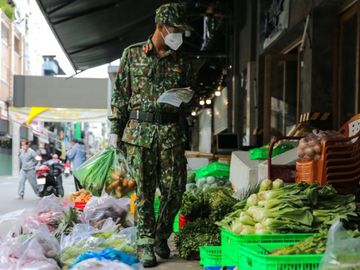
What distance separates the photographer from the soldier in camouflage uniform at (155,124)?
405cm

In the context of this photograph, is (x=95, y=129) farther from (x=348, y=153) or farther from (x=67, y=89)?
(x=348, y=153)

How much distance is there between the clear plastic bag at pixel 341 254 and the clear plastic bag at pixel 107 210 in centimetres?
309

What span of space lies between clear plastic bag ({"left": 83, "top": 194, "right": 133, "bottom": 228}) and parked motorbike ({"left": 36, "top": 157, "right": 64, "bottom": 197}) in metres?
7.89

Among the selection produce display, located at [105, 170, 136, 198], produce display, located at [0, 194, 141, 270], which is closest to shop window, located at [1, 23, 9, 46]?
produce display, located at [0, 194, 141, 270]

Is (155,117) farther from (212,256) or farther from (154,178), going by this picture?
(212,256)

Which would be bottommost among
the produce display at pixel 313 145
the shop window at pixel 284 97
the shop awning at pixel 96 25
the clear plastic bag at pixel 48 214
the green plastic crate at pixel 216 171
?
the clear plastic bag at pixel 48 214

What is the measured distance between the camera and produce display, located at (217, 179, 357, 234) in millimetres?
2727

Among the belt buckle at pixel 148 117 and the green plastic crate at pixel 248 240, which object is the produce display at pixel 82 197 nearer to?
the belt buckle at pixel 148 117

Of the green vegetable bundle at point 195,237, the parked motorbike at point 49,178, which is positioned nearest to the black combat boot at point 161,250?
the green vegetable bundle at point 195,237

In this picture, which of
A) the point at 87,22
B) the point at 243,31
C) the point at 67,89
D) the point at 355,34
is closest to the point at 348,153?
the point at 355,34

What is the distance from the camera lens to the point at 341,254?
6.61 feet

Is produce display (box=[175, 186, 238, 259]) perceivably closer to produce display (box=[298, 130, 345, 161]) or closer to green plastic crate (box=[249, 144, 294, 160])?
produce display (box=[298, 130, 345, 161])

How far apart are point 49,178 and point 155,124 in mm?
9636

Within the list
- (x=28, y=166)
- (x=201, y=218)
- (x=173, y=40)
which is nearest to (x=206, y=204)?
(x=201, y=218)
